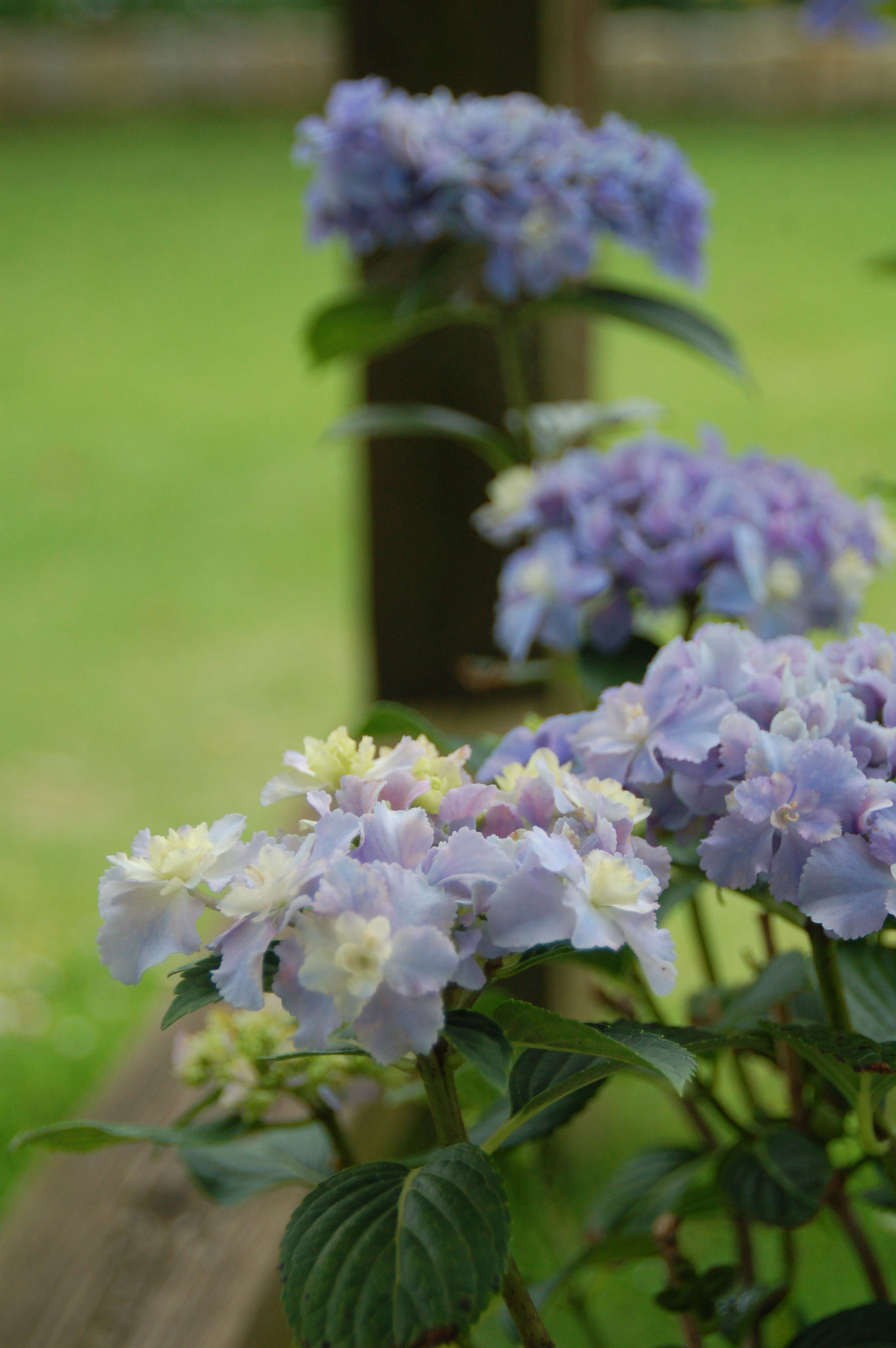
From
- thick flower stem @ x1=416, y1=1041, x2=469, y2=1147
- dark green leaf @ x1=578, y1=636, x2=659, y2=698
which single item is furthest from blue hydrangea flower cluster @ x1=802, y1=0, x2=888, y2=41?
thick flower stem @ x1=416, y1=1041, x2=469, y2=1147

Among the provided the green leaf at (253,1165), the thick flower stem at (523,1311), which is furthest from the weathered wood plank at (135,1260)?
the thick flower stem at (523,1311)

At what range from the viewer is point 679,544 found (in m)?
0.85

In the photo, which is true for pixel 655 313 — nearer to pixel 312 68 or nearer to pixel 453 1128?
pixel 453 1128

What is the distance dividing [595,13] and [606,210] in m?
0.54

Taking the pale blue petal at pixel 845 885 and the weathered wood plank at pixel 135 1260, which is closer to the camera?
the pale blue petal at pixel 845 885

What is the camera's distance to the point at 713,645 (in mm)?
552

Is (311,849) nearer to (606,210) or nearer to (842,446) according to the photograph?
(606,210)

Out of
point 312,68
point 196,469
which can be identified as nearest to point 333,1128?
point 196,469

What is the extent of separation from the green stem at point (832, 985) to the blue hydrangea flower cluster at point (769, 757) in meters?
0.04

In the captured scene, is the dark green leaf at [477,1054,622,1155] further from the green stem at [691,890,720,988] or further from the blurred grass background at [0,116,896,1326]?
the blurred grass background at [0,116,896,1326]

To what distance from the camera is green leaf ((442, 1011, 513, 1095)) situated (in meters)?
0.42

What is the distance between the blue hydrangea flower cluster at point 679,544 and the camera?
85 cm

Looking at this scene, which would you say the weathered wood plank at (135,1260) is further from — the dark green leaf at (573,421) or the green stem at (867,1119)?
the dark green leaf at (573,421)

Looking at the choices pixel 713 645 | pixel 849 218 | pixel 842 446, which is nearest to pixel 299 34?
pixel 849 218
